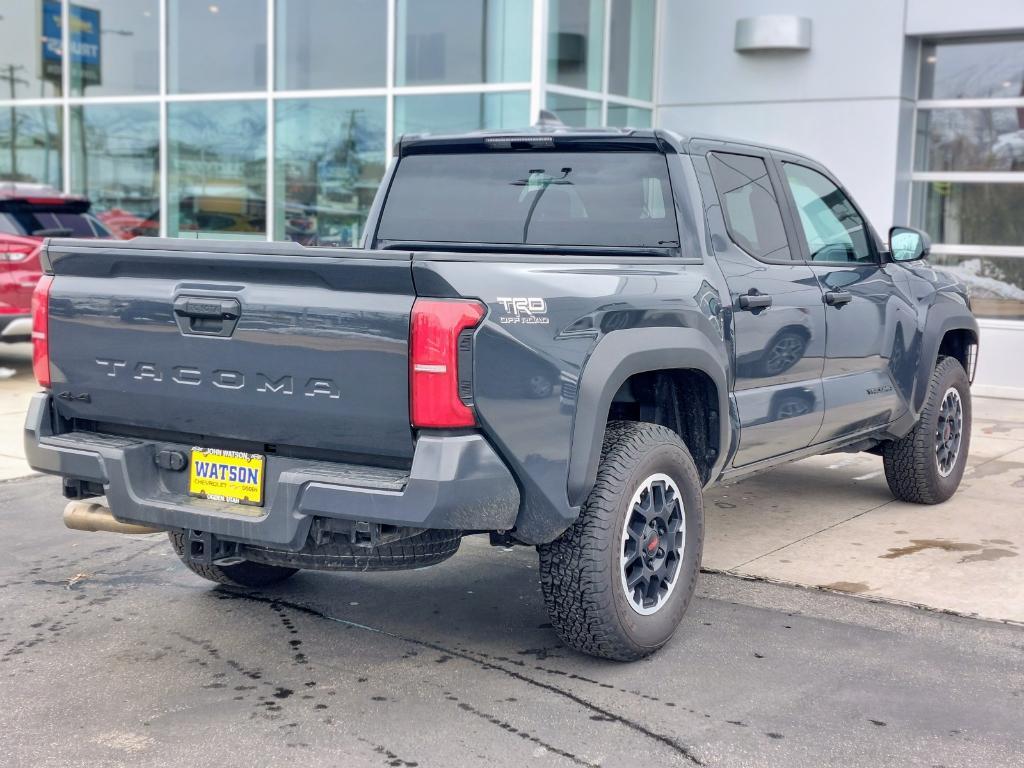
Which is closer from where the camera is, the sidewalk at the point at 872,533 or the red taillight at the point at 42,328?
the red taillight at the point at 42,328

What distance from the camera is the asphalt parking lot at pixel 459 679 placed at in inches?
144

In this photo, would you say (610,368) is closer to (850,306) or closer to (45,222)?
(850,306)

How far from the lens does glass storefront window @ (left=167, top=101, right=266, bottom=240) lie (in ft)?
47.1

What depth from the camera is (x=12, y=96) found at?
16391 mm

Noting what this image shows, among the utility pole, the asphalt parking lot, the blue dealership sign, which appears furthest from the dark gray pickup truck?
the utility pole

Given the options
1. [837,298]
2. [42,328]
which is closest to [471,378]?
[42,328]

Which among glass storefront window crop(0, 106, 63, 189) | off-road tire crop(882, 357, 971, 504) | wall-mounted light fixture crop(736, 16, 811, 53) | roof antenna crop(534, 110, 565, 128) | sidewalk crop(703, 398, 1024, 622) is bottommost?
sidewalk crop(703, 398, 1024, 622)

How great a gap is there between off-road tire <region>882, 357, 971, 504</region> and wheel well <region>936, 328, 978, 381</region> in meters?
0.19

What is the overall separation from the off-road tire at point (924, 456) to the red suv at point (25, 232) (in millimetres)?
7804

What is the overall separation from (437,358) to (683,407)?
5.23 ft

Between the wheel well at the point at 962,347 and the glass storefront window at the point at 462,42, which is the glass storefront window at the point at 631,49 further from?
the wheel well at the point at 962,347

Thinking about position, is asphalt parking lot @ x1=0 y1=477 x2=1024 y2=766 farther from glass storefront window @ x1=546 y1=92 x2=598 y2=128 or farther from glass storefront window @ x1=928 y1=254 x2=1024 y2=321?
glass storefront window @ x1=546 y1=92 x2=598 y2=128

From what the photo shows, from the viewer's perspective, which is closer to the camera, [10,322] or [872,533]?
[872,533]

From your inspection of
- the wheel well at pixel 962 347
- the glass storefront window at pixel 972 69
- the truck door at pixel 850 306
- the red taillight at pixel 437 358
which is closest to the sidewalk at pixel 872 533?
the truck door at pixel 850 306
